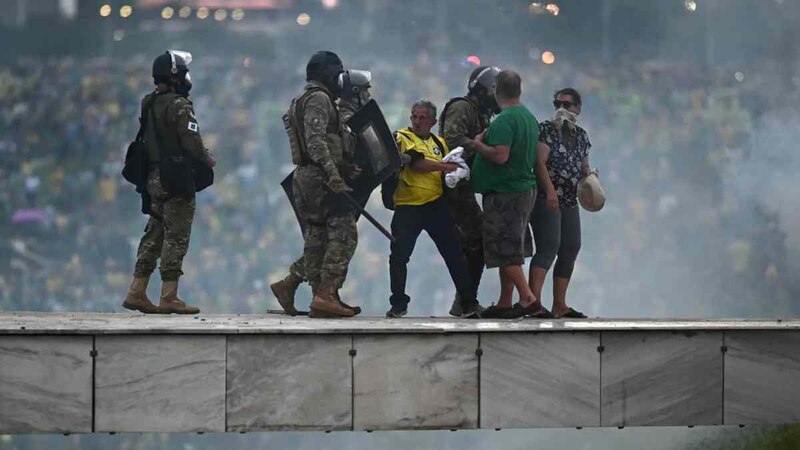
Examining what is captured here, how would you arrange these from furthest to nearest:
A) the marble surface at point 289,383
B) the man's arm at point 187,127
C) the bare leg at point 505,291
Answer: the man's arm at point 187,127, the bare leg at point 505,291, the marble surface at point 289,383

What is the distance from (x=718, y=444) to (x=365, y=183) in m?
11.9

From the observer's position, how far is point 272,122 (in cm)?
3272

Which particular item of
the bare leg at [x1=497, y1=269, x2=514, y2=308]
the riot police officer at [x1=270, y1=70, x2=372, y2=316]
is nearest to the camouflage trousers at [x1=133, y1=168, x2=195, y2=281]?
the riot police officer at [x1=270, y1=70, x2=372, y2=316]

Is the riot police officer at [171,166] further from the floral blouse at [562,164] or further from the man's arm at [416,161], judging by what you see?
the floral blouse at [562,164]

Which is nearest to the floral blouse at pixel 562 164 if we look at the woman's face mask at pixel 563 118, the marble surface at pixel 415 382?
the woman's face mask at pixel 563 118

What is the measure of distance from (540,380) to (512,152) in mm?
1876

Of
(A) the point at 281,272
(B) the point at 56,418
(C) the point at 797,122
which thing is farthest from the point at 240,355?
(A) the point at 281,272

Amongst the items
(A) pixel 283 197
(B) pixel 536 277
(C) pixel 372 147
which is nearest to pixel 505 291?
(B) pixel 536 277

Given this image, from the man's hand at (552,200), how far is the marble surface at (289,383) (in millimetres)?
2330

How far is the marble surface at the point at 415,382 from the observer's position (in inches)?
365

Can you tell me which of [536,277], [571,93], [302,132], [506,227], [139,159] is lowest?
[536,277]

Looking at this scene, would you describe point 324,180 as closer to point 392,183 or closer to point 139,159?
point 392,183

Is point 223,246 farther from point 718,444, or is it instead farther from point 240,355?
point 240,355

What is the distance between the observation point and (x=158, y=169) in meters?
11.4
